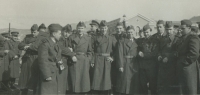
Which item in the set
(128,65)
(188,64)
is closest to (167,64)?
(188,64)

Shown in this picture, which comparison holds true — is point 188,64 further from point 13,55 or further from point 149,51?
point 13,55

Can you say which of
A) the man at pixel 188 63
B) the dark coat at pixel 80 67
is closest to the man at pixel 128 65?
the dark coat at pixel 80 67

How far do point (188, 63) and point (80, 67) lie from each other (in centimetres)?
286

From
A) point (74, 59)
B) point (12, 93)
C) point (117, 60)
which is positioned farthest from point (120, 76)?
point (12, 93)

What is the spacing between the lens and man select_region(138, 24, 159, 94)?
6023 mm

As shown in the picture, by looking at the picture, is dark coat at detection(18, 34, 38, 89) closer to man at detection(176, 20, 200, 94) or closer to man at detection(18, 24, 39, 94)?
man at detection(18, 24, 39, 94)

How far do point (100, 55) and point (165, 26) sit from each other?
2016 millimetres

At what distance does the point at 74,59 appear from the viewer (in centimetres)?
572

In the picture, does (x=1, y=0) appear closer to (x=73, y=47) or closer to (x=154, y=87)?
(x=73, y=47)

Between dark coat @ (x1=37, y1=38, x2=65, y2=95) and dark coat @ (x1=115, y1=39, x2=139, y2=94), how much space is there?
2126 millimetres

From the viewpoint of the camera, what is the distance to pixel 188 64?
4.79 m

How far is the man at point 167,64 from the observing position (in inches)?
216

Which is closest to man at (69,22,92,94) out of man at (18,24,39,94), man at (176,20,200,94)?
man at (18,24,39,94)

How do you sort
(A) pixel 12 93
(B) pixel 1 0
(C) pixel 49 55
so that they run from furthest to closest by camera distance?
(A) pixel 12 93
(B) pixel 1 0
(C) pixel 49 55
